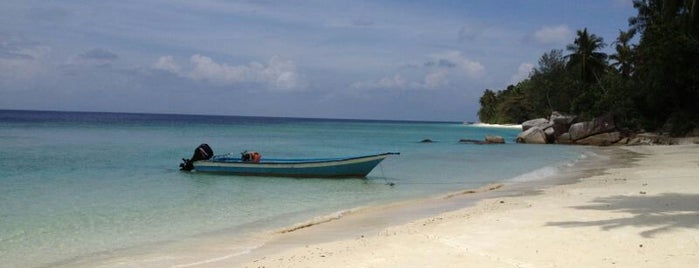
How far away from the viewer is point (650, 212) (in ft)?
31.2

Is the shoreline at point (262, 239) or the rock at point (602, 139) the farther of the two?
the rock at point (602, 139)

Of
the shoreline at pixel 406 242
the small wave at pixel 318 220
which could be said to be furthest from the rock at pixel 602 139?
the small wave at pixel 318 220

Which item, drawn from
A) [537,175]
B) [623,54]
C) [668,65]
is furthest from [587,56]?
[537,175]

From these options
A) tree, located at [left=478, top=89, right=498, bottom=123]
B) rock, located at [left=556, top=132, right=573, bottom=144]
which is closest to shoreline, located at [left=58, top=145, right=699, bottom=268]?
rock, located at [left=556, top=132, right=573, bottom=144]

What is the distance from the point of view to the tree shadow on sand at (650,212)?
27.0ft

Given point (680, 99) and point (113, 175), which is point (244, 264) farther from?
point (680, 99)

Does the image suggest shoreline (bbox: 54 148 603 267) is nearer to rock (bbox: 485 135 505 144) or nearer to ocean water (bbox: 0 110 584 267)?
ocean water (bbox: 0 110 584 267)

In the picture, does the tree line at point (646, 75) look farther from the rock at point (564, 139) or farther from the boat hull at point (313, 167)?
the boat hull at point (313, 167)

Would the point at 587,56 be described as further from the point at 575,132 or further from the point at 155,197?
the point at 155,197

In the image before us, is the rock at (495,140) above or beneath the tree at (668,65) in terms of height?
beneath

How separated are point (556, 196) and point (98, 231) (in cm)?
984

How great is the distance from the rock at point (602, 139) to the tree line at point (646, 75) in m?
2.57

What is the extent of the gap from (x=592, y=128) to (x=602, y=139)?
1562mm

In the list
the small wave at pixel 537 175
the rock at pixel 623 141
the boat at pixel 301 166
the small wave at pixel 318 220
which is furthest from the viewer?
the rock at pixel 623 141
